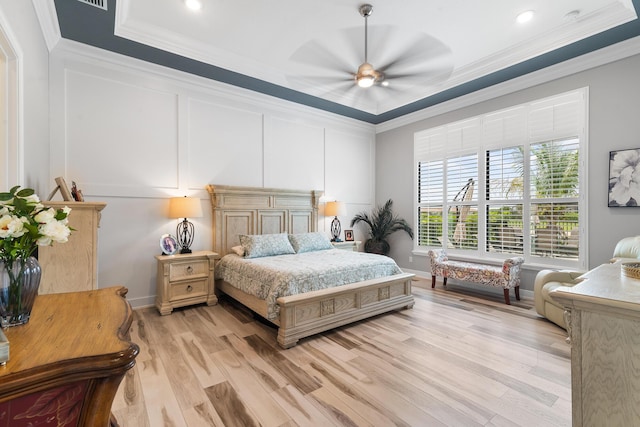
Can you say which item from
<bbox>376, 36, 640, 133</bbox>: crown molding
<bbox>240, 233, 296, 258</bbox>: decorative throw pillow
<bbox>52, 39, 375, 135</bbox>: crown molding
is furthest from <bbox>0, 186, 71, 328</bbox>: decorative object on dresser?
<bbox>376, 36, 640, 133</bbox>: crown molding

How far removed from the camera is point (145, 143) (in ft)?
12.6

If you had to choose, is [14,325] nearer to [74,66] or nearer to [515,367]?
[515,367]

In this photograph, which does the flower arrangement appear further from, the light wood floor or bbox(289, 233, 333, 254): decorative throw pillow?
bbox(289, 233, 333, 254): decorative throw pillow

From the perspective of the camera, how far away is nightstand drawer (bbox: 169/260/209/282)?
11.9ft

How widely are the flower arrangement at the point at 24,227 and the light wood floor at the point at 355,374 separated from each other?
4.40ft

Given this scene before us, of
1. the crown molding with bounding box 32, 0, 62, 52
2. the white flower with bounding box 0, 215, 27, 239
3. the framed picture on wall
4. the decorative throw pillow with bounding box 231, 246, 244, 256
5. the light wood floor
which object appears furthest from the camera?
the decorative throw pillow with bounding box 231, 246, 244, 256

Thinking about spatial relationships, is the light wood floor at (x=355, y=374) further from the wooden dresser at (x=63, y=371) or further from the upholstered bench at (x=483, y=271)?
the wooden dresser at (x=63, y=371)

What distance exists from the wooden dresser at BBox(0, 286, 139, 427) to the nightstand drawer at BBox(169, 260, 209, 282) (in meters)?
2.78

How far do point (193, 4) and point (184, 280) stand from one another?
9.94ft

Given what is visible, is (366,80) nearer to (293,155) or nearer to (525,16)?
(525,16)

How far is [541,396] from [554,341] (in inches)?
43.3

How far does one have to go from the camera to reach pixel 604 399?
1.19 metres

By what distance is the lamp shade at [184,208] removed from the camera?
3705 millimetres

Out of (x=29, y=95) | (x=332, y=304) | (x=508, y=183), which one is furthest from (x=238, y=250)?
(x=508, y=183)
